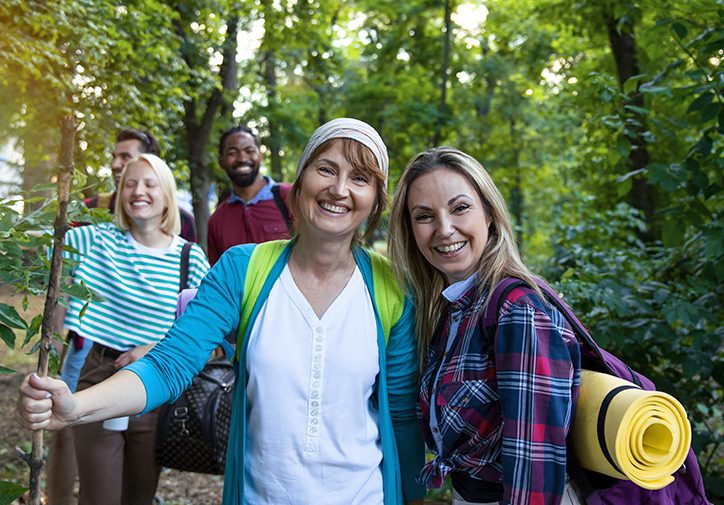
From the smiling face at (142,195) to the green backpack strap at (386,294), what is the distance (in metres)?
1.50

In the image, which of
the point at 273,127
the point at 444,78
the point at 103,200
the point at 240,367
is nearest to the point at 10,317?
the point at 240,367

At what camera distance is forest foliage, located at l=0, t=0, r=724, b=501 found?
11.3 ft

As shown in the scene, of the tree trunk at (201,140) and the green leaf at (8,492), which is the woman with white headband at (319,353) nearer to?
the green leaf at (8,492)

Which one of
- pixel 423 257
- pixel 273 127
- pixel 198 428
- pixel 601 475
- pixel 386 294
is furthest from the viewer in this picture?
pixel 273 127

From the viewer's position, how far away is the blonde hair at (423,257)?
193 centimetres

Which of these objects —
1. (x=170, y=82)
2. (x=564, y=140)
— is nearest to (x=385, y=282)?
(x=170, y=82)

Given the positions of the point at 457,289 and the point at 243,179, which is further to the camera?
the point at 243,179

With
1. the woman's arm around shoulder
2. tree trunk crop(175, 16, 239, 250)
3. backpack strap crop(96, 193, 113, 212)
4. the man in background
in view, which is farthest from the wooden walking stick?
tree trunk crop(175, 16, 239, 250)

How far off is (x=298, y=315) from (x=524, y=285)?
0.66 m

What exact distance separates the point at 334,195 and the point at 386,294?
353 millimetres

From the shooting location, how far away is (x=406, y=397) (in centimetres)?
204

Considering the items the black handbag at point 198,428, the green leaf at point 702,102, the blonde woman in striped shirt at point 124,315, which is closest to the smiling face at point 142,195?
the blonde woman in striped shirt at point 124,315

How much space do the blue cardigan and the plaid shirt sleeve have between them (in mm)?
432

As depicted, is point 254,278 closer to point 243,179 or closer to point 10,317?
point 10,317
